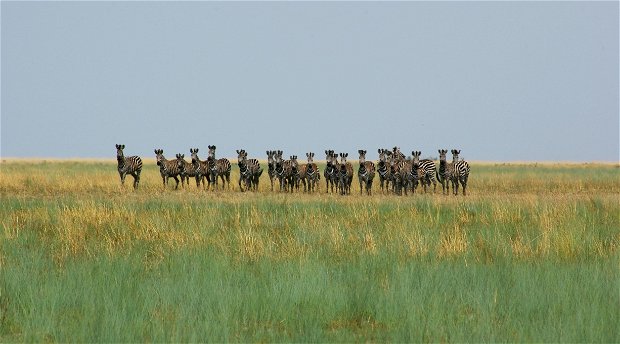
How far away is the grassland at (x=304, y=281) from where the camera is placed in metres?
6.91

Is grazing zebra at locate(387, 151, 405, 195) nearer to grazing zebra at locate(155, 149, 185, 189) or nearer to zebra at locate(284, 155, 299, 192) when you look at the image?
zebra at locate(284, 155, 299, 192)

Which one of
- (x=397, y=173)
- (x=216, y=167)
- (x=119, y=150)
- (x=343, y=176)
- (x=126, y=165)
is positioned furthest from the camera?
(x=119, y=150)

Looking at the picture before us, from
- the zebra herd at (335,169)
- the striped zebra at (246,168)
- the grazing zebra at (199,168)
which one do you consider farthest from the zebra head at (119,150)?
the striped zebra at (246,168)

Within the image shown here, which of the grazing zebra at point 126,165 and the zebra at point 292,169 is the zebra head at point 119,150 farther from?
the zebra at point 292,169

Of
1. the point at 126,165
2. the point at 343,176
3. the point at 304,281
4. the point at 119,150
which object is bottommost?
the point at 304,281

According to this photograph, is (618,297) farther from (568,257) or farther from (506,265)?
(568,257)

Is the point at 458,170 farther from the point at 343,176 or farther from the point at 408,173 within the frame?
the point at 343,176

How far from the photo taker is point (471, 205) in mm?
19297

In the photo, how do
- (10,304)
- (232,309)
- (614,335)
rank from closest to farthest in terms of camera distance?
(614,335) → (232,309) → (10,304)

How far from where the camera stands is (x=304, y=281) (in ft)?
27.8

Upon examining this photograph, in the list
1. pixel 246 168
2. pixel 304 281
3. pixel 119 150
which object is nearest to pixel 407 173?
pixel 246 168

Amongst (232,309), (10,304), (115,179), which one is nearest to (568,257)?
(232,309)

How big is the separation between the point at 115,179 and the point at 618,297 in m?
31.7

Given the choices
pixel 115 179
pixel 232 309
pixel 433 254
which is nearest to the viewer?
pixel 232 309
